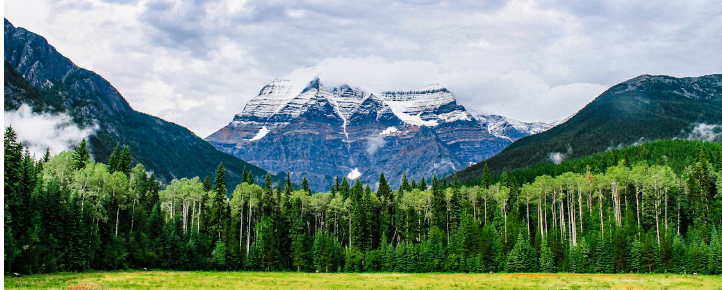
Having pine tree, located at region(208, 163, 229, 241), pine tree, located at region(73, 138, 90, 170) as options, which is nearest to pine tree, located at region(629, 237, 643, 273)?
pine tree, located at region(208, 163, 229, 241)

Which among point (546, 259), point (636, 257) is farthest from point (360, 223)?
point (636, 257)

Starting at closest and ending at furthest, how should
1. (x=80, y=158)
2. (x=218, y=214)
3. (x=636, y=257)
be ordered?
1. (x=636, y=257)
2. (x=80, y=158)
3. (x=218, y=214)

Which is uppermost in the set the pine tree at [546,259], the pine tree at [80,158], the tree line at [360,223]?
the pine tree at [80,158]

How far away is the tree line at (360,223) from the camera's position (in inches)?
3489

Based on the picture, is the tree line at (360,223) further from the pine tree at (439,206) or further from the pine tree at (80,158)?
the pine tree at (439,206)

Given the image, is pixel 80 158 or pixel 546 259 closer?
pixel 546 259

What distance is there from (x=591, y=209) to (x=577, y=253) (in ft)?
76.8

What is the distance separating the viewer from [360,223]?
13350 cm

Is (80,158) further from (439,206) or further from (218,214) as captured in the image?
(439,206)

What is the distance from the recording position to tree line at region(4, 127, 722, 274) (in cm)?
8862

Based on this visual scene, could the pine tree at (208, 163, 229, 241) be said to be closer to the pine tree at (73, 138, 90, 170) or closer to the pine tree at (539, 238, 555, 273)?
the pine tree at (73, 138, 90, 170)

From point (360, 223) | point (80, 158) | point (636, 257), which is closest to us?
point (636, 257)

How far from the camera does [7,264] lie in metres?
67.6

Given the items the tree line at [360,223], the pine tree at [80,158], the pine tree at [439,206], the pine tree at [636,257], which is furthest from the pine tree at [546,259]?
the pine tree at [80,158]
